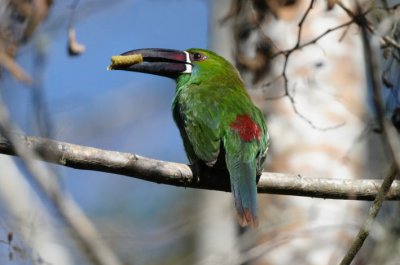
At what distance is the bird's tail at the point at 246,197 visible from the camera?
420cm

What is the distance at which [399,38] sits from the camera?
4.73 meters

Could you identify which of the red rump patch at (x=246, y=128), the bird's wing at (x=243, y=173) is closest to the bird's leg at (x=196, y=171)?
the bird's wing at (x=243, y=173)

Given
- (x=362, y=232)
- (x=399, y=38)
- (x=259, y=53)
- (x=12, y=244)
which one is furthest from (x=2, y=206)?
(x=362, y=232)

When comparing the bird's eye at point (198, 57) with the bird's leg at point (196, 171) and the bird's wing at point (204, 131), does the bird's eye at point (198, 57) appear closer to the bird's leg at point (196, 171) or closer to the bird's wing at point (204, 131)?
the bird's wing at point (204, 131)

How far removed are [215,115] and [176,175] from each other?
77 centimetres

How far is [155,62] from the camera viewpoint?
17.5 ft

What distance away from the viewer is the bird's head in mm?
5238

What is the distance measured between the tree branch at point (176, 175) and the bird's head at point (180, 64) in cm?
100

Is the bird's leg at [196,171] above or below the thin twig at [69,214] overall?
below

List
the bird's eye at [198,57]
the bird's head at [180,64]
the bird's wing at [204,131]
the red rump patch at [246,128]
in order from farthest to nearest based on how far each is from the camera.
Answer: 1. the bird's eye at [198,57]
2. the bird's head at [180,64]
3. the red rump patch at [246,128]
4. the bird's wing at [204,131]

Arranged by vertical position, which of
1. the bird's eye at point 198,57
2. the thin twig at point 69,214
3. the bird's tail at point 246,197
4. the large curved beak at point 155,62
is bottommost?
the bird's tail at point 246,197

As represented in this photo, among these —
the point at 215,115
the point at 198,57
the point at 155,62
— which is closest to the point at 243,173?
the point at 215,115

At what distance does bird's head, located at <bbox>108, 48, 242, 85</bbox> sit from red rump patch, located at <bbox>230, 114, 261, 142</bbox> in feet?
2.55

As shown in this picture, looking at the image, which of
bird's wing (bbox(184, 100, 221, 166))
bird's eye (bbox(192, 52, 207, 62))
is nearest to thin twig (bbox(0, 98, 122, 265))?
bird's wing (bbox(184, 100, 221, 166))
